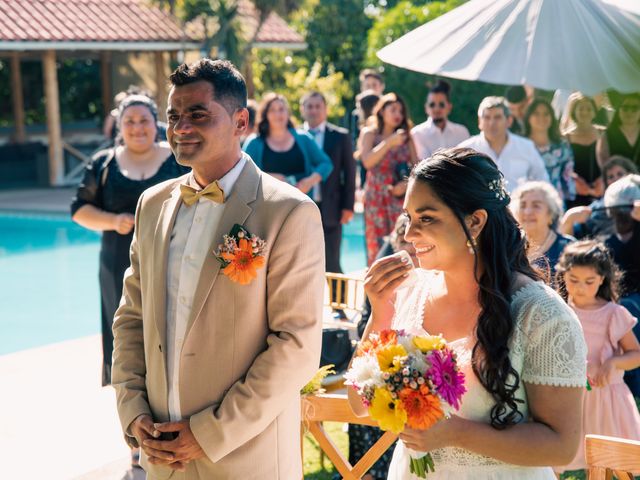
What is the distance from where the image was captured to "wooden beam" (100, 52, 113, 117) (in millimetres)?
23906

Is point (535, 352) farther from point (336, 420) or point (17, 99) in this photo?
point (17, 99)

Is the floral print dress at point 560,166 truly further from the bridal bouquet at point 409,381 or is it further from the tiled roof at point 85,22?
the tiled roof at point 85,22

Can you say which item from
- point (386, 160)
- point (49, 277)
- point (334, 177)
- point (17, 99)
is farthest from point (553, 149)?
point (17, 99)

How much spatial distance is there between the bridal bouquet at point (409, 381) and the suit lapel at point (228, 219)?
562mm

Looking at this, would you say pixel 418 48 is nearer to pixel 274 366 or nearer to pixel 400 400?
pixel 274 366

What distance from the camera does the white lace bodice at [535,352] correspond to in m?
2.25

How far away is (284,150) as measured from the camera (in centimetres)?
778

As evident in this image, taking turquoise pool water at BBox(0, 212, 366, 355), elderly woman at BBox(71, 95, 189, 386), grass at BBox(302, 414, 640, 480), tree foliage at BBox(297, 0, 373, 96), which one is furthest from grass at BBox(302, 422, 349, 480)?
tree foliage at BBox(297, 0, 373, 96)

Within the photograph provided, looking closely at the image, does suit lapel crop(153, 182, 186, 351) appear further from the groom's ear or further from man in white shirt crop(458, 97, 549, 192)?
man in white shirt crop(458, 97, 549, 192)

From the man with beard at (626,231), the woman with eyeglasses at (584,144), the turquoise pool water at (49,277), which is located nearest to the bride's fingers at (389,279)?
the man with beard at (626,231)

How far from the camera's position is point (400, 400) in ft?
7.27

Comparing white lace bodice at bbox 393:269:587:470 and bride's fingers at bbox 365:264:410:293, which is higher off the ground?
bride's fingers at bbox 365:264:410:293

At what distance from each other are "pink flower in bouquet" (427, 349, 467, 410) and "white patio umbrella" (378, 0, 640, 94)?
8.63ft

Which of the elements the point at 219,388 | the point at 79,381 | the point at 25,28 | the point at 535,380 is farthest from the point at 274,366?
the point at 25,28
